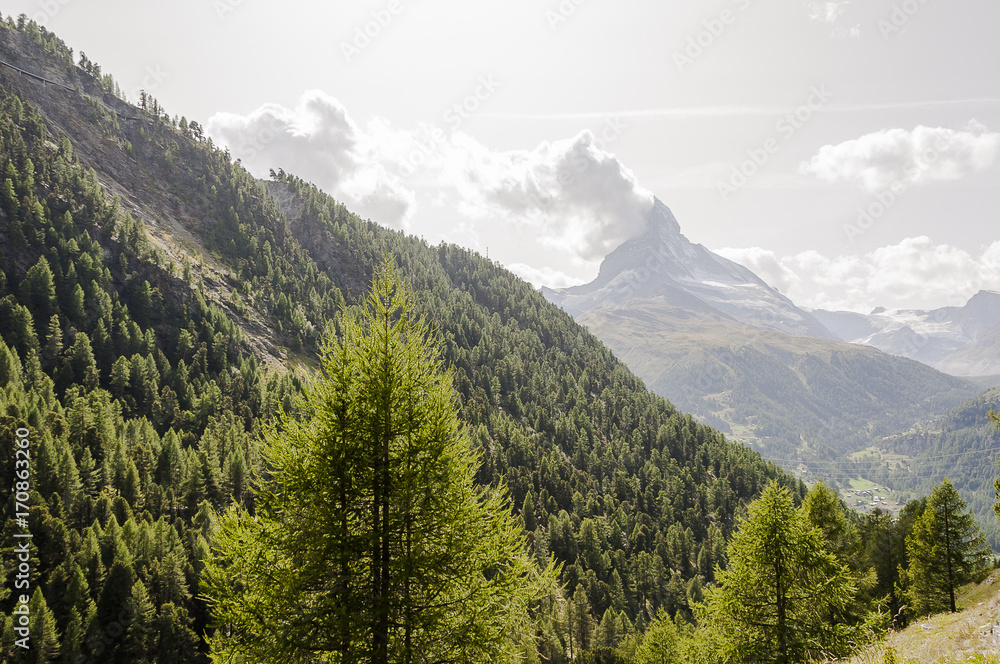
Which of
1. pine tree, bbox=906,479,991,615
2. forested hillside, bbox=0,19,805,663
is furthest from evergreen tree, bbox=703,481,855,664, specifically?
pine tree, bbox=906,479,991,615

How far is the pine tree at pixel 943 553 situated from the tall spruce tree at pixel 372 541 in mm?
44704

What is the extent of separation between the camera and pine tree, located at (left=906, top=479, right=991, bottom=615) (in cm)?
3819

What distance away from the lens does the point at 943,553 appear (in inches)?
1511

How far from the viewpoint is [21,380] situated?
10525 centimetres

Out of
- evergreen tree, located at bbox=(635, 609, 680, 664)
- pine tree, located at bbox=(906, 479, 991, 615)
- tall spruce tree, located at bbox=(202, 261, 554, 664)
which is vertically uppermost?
tall spruce tree, located at bbox=(202, 261, 554, 664)

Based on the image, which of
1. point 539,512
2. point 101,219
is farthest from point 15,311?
point 539,512

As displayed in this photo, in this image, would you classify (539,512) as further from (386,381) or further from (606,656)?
(386,381)

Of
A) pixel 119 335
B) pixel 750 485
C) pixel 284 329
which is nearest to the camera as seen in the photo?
pixel 119 335

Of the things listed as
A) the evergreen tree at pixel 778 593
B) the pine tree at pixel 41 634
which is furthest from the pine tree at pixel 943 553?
the pine tree at pixel 41 634

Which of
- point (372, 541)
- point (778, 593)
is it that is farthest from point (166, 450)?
point (778, 593)

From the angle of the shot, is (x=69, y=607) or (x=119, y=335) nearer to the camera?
(x=69, y=607)

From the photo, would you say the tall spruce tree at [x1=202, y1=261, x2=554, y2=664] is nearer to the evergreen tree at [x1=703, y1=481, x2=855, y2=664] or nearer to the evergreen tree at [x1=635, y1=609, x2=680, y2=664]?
the evergreen tree at [x1=703, y1=481, x2=855, y2=664]

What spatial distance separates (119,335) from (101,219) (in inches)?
2622

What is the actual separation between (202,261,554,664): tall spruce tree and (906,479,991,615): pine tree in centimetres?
4470
